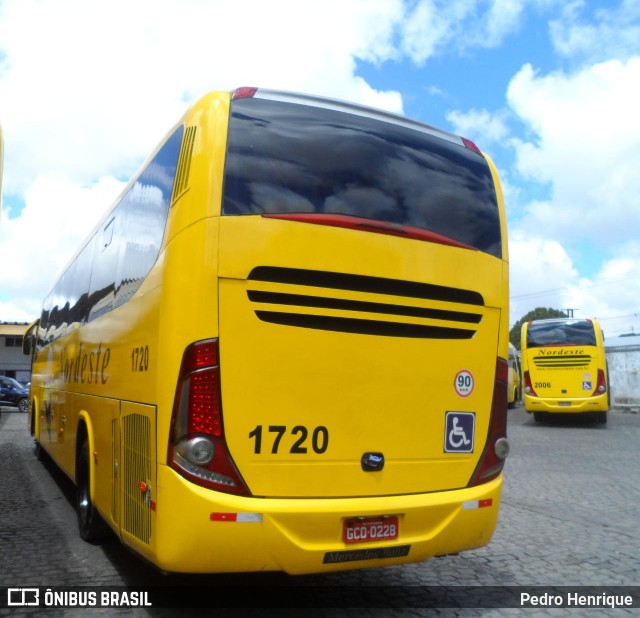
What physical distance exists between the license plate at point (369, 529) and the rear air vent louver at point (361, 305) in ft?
3.83

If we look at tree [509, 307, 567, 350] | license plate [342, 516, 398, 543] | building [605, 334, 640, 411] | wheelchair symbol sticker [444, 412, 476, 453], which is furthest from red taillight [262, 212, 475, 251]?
tree [509, 307, 567, 350]

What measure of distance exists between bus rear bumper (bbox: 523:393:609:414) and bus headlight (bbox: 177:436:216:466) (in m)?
17.8

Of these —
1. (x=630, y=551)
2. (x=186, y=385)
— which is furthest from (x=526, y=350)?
(x=186, y=385)

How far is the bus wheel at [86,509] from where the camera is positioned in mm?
6289

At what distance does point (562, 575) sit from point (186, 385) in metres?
3.61

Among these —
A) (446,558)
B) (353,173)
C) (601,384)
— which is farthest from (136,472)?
(601,384)

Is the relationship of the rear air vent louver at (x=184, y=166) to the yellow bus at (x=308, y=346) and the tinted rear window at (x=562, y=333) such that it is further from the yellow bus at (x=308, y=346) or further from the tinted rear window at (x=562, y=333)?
the tinted rear window at (x=562, y=333)

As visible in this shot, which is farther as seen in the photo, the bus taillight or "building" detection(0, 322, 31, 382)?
"building" detection(0, 322, 31, 382)

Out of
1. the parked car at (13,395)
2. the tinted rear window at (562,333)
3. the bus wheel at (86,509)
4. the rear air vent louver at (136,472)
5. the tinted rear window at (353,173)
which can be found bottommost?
the parked car at (13,395)

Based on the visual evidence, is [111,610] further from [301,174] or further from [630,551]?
[630,551]

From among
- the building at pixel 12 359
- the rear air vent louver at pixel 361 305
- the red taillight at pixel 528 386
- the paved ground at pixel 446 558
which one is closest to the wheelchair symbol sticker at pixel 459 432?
the rear air vent louver at pixel 361 305

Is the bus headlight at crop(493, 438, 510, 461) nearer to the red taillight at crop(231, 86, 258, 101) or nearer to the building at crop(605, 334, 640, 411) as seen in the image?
the red taillight at crop(231, 86, 258, 101)

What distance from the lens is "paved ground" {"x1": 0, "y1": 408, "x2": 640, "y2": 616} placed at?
16.9 ft

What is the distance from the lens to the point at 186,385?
3.96 meters
